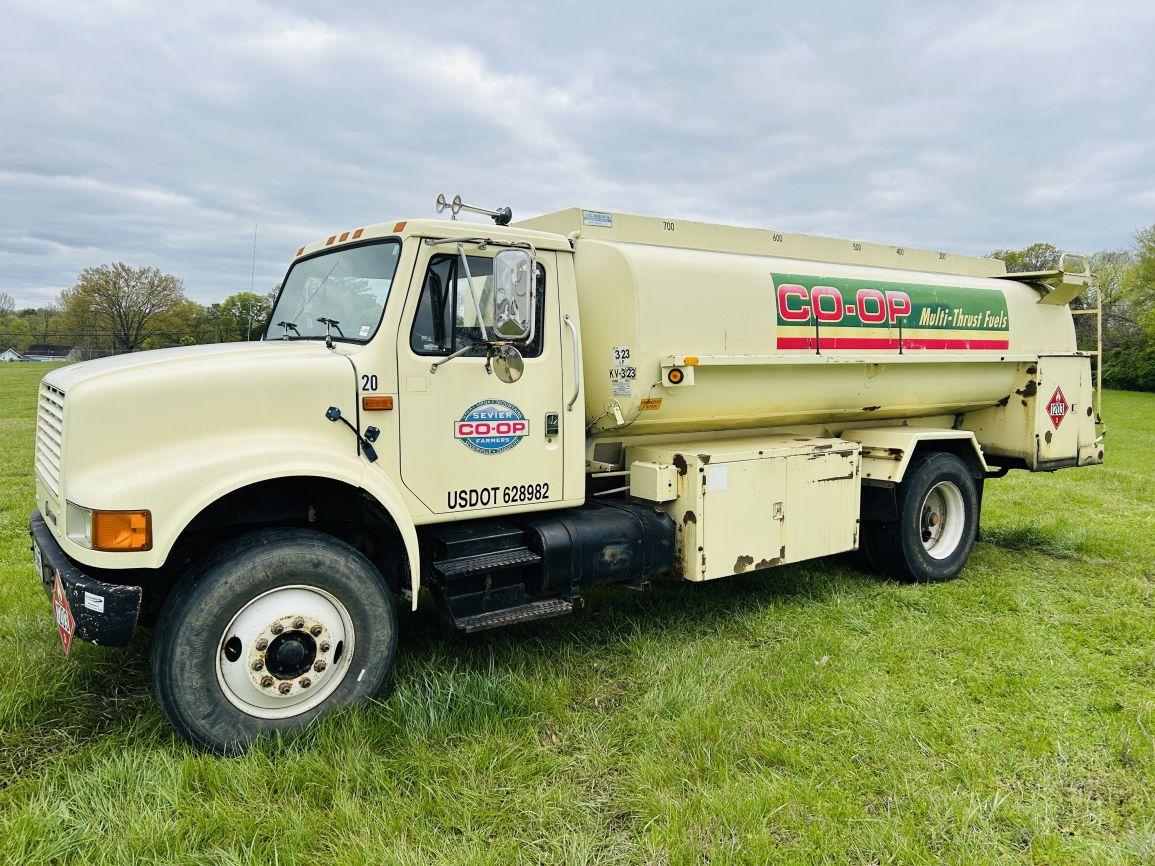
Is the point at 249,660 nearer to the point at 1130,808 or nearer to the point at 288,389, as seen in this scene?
the point at 288,389

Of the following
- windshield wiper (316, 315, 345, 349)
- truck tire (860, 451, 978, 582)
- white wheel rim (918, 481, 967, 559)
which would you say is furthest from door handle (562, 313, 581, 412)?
white wheel rim (918, 481, 967, 559)

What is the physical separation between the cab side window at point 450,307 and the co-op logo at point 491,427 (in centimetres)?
31

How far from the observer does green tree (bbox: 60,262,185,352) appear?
1532 inches

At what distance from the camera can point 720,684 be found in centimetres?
442

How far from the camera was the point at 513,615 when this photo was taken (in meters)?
4.37

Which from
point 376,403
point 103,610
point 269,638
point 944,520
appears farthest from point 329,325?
point 944,520

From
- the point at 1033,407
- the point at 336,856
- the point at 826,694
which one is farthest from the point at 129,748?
the point at 1033,407

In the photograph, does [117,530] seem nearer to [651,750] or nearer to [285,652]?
[285,652]

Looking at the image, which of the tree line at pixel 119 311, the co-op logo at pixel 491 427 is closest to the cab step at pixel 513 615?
the co-op logo at pixel 491 427

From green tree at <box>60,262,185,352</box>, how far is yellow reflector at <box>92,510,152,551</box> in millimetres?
35313

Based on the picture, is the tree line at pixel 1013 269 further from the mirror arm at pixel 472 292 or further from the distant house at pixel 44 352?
the mirror arm at pixel 472 292

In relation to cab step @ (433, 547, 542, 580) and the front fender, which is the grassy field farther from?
the front fender

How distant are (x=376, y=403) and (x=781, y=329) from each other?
3.01m

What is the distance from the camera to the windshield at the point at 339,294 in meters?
4.30
